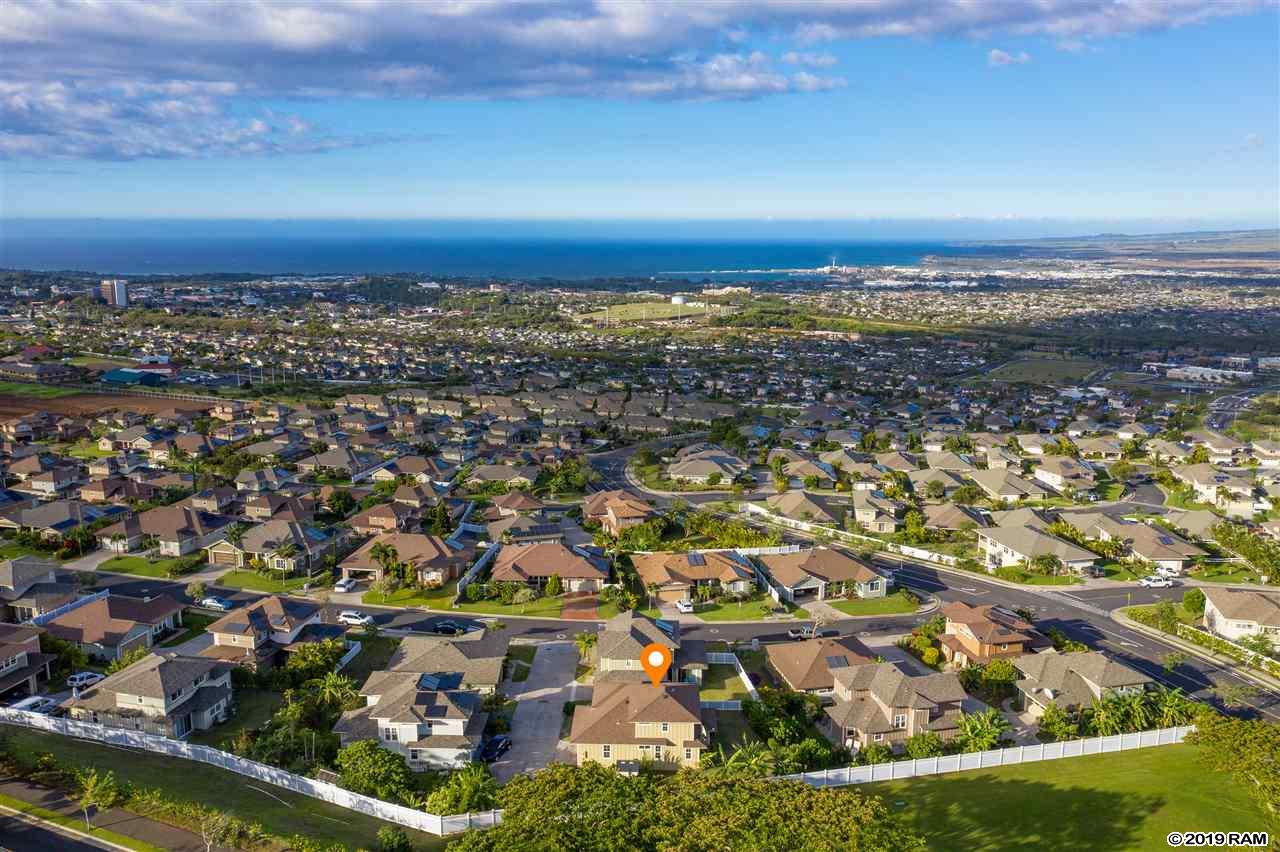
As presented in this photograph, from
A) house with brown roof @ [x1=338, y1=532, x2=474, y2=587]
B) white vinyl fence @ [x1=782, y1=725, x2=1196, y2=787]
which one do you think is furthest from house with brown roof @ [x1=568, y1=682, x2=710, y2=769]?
house with brown roof @ [x1=338, y1=532, x2=474, y2=587]

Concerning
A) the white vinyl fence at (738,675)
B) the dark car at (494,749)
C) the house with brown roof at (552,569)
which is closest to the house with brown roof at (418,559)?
the house with brown roof at (552,569)

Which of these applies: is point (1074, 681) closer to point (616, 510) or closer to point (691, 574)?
point (691, 574)

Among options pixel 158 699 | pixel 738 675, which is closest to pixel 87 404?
pixel 158 699

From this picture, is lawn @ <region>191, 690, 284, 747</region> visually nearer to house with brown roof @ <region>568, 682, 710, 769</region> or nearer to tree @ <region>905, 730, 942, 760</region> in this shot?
house with brown roof @ <region>568, 682, 710, 769</region>

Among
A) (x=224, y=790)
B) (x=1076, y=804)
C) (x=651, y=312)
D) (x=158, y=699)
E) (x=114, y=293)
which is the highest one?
(x=114, y=293)

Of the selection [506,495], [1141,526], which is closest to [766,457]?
[506,495]

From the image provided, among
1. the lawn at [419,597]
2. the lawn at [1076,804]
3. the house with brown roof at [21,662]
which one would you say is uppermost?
the house with brown roof at [21,662]

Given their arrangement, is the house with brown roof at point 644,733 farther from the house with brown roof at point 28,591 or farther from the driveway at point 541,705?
the house with brown roof at point 28,591
